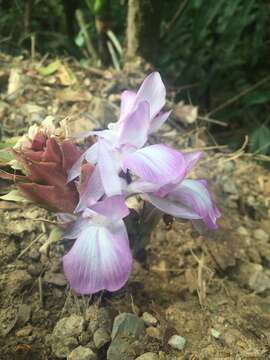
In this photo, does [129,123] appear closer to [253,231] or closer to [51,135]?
[51,135]

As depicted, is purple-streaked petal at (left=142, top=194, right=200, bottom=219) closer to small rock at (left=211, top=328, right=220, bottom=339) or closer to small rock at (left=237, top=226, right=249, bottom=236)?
small rock at (left=211, top=328, right=220, bottom=339)

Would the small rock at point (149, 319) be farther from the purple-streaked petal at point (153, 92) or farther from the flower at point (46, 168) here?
the purple-streaked petal at point (153, 92)

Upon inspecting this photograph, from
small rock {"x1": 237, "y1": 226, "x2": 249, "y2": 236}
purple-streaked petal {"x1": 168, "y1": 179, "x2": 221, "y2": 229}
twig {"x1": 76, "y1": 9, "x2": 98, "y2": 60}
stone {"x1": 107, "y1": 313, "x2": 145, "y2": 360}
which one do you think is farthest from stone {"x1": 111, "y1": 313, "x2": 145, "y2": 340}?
twig {"x1": 76, "y1": 9, "x2": 98, "y2": 60}

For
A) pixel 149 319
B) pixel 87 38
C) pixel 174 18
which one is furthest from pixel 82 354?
pixel 174 18

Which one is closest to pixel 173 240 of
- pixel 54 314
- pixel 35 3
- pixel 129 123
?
pixel 54 314

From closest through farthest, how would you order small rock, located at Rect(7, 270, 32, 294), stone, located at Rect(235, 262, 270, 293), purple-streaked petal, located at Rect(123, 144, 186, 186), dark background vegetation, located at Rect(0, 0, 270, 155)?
1. purple-streaked petal, located at Rect(123, 144, 186, 186)
2. small rock, located at Rect(7, 270, 32, 294)
3. stone, located at Rect(235, 262, 270, 293)
4. dark background vegetation, located at Rect(0, 0, 270, 155)

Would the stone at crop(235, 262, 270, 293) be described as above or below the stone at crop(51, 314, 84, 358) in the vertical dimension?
below

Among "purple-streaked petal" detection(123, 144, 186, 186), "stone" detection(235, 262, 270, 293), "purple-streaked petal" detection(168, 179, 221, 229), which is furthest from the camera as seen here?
"stone" detection(235, 262, 270, 293)
